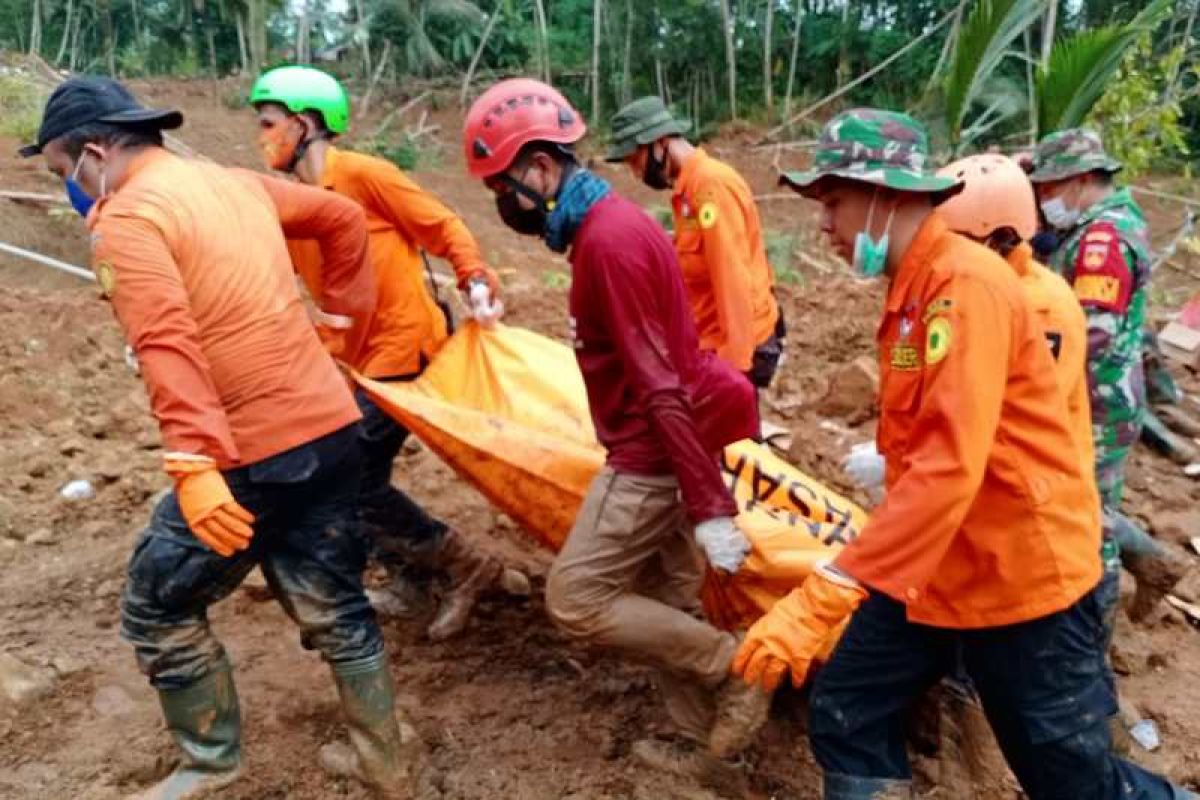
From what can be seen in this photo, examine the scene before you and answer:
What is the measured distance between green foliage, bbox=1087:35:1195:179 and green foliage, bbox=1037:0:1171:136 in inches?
37.4

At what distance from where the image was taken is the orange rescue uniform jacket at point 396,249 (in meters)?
3.66

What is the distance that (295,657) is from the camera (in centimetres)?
374

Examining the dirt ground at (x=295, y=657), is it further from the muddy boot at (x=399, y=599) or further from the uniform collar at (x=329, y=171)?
the uniform collar at (x=329, y=171)

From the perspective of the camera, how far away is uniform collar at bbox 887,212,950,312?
7.04 ft

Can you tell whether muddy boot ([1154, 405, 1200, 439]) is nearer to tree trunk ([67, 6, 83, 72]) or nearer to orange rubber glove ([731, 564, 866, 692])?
orange rubber glove ([731, 564, 866, 692])

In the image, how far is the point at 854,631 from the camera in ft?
8.03

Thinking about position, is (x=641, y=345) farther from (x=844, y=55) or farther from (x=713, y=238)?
(x=844, y=55)

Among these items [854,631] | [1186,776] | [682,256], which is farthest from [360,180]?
[1186,776]

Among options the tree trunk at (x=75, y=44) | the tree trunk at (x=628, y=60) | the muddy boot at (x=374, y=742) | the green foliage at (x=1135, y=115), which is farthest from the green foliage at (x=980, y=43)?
the tree trunk at (x=75, y=44)

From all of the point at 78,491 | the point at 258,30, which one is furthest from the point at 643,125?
the point at 258,30

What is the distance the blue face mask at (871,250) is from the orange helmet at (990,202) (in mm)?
498

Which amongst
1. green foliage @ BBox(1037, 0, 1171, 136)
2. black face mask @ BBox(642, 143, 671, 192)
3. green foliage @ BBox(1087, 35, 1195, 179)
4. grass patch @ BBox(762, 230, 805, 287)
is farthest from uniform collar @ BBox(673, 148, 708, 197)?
grass patch @ BBox(762, 230, 805, 287)

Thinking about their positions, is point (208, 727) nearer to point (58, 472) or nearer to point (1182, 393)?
point (58, 472)

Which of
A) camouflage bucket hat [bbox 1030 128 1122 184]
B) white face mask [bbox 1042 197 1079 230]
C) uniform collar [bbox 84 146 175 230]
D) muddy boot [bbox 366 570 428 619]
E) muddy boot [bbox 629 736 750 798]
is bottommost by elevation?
muddy boot [bbox 366 570 428 619]
